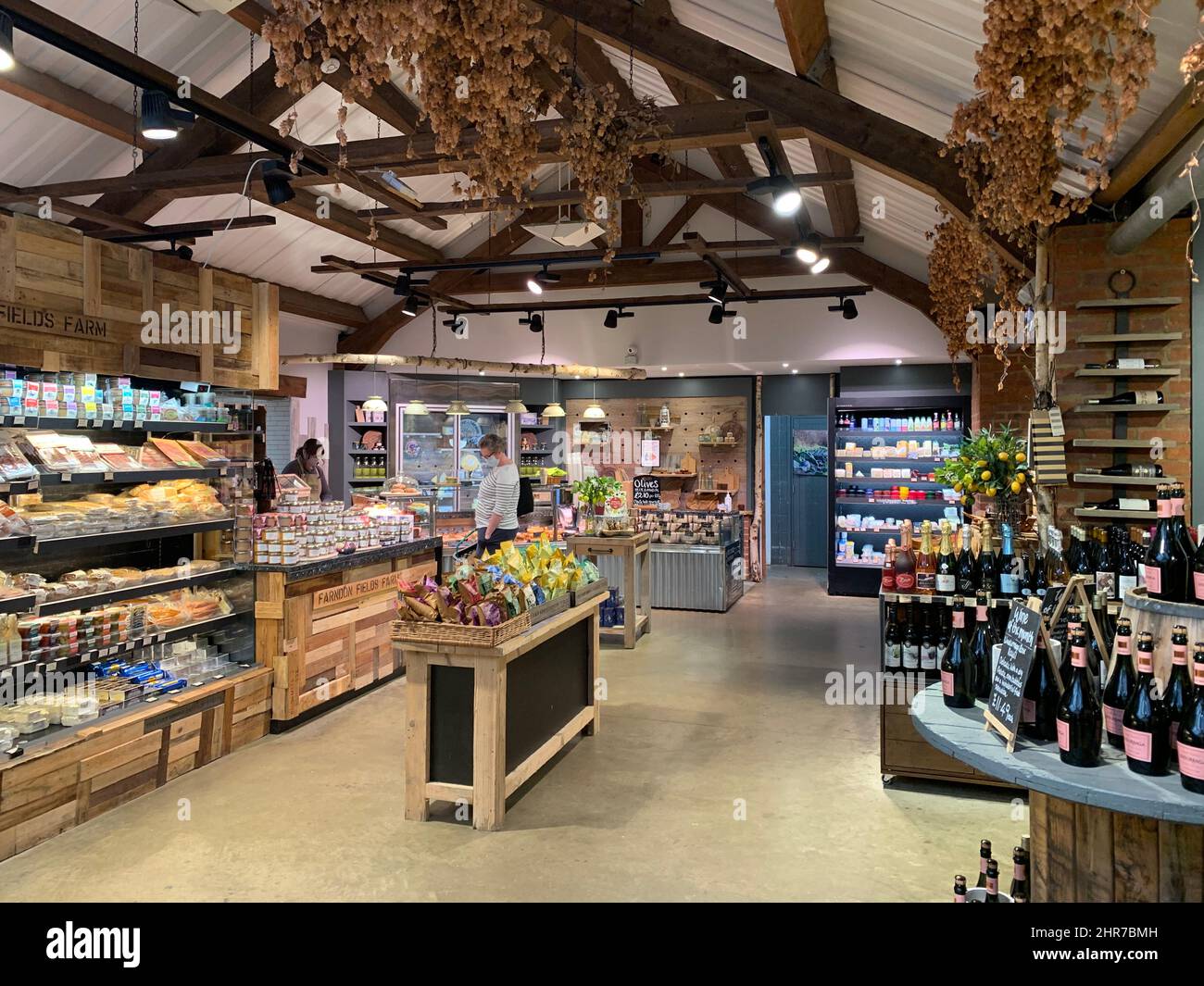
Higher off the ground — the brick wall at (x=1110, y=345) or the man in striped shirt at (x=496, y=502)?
the brick wall at (x=1110, y=345)

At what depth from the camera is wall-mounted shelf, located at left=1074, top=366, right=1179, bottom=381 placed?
208 inches

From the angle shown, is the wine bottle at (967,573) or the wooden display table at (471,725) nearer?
the wooden display table at (471,725)

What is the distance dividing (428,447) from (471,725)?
32.0 feet

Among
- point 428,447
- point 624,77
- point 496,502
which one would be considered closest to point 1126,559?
point 496,502

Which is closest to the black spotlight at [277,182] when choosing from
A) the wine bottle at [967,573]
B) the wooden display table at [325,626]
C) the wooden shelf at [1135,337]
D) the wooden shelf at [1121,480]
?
the wooden display table at [325,626]

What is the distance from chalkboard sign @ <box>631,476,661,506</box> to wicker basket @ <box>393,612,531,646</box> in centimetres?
878

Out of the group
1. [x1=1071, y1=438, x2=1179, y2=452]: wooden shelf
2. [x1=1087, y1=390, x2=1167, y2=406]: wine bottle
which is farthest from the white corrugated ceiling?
[x1=1071, y1=438, x2=1179, y2=452]: wooden shelf

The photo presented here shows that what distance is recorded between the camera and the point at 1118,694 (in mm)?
2287

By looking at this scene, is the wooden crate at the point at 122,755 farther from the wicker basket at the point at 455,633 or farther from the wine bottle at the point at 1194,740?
the wine bottle at the point at 1194,740

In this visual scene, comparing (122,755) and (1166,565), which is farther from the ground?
(1166,565)

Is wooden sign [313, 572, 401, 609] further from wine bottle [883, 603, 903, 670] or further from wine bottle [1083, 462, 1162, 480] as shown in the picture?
wine bottle [1083, 462, 1162, 480]

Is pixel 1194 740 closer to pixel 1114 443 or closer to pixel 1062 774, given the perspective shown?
pixel 1062 774

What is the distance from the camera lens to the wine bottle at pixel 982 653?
2854 millimetres

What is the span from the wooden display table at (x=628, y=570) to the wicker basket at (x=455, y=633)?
147 inches
